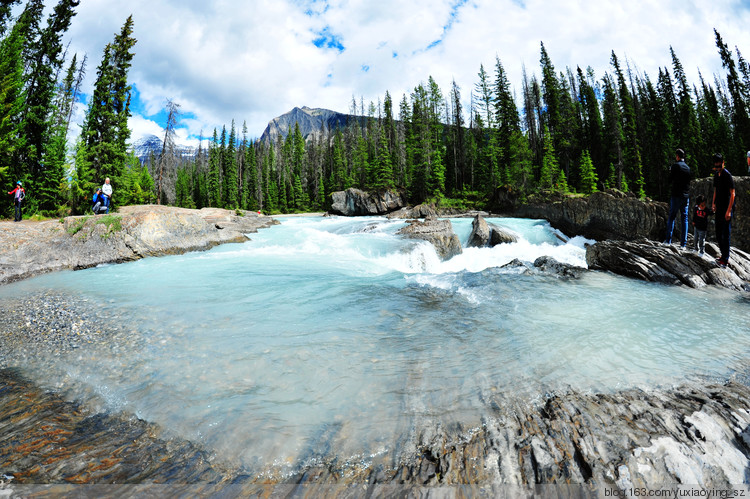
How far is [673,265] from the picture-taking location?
769 cm

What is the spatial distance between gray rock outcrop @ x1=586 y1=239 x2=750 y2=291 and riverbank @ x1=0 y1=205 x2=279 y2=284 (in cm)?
1489

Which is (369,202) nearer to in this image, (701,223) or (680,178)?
(680,178)

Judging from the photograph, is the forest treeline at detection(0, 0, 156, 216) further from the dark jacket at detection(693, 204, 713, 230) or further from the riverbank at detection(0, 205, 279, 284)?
the dark jacket at detection(693, 204, 713, 230)

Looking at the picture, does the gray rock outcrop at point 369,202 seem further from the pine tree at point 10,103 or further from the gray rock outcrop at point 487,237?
the pine tree at point 10,103

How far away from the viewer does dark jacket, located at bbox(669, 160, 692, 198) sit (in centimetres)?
801

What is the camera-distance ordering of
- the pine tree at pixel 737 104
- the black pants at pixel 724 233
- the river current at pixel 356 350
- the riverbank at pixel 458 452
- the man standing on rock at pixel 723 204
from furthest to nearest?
the pine tree at pixel 737 104 → the black pants at pixel 724 233 → the man standing on rock at pixel 723 204 → the river current at pixel 356 350 → the riverbank at pixel 458 452

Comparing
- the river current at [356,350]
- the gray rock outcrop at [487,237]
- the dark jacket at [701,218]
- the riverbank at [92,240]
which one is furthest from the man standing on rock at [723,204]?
the riverbank at [92,240]

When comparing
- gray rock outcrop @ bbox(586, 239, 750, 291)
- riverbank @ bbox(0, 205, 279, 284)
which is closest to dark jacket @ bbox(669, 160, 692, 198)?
gray rock outcrop @ bbox(586, 239, 750, 291)

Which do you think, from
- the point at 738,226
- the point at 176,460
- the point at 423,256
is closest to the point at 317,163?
the point at 423,256

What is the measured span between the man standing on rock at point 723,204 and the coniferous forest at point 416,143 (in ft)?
86.3

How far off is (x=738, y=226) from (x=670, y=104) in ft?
158

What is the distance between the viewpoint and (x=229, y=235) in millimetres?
14680

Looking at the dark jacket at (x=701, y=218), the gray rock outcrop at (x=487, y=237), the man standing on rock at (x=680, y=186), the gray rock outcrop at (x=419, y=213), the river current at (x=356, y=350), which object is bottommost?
the river current at (x=356, y=350)

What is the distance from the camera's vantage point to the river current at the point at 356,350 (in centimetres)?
265
